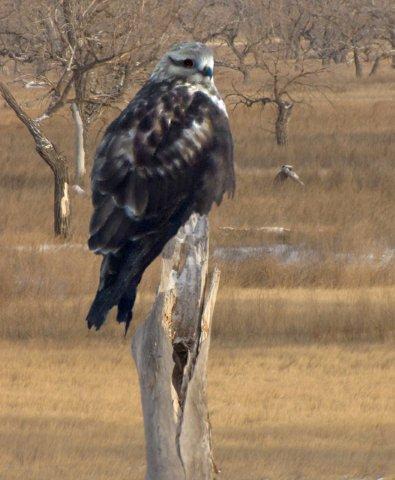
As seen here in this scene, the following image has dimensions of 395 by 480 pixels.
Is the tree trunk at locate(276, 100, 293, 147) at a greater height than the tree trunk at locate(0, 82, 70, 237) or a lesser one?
lesser

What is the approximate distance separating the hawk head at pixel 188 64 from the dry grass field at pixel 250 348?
409 cm

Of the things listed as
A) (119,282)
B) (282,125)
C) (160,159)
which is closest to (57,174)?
(282,125)

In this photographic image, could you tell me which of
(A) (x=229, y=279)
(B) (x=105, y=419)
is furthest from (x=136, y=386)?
(A) (x=229, y=279)

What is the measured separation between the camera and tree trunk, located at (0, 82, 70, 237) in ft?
71.5

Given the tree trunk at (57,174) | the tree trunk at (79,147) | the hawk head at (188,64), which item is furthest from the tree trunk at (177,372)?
the tree trunk at (79,147)

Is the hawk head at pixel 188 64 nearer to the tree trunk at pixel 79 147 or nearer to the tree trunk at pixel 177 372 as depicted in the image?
the tree trunk at pixel 177 372

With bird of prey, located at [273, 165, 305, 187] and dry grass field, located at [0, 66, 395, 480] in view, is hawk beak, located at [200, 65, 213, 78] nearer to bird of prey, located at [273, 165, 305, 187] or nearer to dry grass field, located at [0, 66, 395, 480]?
dry grass field, located at [0, 66, 395, 480]

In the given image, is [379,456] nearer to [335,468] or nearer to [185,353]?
[335,468]

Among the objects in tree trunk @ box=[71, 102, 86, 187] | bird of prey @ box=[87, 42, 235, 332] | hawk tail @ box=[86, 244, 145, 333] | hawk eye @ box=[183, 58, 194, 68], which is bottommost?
tree trunk @ box=[71, 102, 86, 187]

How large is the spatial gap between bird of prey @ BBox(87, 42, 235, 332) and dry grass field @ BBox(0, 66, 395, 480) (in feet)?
12.4

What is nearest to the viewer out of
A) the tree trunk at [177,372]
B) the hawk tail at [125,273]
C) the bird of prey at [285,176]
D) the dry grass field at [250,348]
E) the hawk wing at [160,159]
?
the hawk tail at [125,273]

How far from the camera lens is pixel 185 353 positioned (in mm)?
6328

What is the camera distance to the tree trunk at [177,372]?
607cm

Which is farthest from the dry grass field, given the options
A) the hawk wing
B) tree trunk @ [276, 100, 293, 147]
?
tree trunk @ [276, 100, 293, 147]
